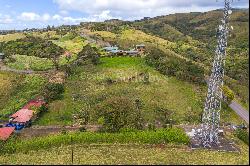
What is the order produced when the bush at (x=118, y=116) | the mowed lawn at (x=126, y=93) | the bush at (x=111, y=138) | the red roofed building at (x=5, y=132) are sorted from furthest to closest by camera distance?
the mowed lawn at (x=126, y=93), the bush at (x=118, y=116), the red roofed building at (x=5, y=132), the bush at (x=111, y=138)

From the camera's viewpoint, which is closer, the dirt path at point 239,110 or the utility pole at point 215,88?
the utility pole at point 215,88

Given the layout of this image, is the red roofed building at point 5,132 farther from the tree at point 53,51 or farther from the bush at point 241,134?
the tree at point 53,51

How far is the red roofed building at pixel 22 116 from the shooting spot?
5321cm

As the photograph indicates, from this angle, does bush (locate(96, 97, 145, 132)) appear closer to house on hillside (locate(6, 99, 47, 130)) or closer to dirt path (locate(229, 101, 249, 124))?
house on hillside (locate(6, 99, 47, 130))

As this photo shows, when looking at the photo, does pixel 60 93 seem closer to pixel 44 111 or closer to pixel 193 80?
pixel 44 111

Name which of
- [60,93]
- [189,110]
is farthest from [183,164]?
[60,93]

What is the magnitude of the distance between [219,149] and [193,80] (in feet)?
89.0

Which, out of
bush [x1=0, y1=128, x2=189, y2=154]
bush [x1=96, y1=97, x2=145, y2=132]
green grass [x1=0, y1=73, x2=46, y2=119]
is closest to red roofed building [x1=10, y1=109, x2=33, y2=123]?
green grass [x1=0, y1=73, x2=46, y2=119]

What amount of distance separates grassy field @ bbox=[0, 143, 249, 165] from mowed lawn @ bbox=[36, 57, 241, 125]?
9.66m

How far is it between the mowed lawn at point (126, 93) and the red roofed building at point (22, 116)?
166 centimetres

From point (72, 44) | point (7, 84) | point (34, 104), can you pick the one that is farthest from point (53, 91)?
point (72, 44)

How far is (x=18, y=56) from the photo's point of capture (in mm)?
94375

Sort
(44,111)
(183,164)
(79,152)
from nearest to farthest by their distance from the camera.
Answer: (183,164) → (79,152) → (44,111)

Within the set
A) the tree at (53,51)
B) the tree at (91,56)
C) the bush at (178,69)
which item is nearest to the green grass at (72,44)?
the tree at (53,51)
